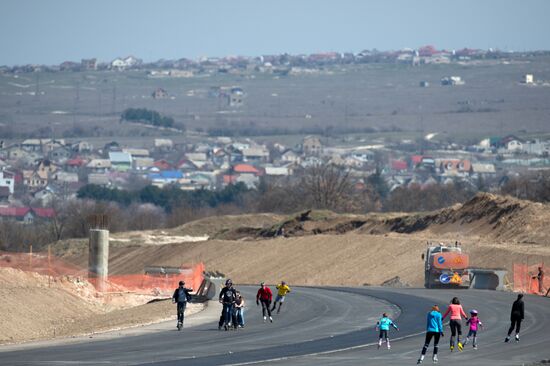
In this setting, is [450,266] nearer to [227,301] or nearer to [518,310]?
[227,301]

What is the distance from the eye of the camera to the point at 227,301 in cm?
4119

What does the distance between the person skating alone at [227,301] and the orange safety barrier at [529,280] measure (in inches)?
697

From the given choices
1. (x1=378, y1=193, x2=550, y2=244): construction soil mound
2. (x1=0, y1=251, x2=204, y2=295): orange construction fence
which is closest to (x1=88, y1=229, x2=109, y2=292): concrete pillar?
(x1=0, y1=251, x2=204, y2=295): orange construction fence

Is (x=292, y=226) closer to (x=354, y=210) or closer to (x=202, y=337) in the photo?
(x=354, y=210)

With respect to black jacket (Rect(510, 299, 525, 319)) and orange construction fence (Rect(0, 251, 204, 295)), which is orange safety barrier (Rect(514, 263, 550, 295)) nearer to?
orange construction fence (Rect(0, 251, 204, 295))

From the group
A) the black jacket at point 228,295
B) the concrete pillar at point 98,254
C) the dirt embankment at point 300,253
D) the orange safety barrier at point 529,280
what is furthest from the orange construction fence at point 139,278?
the black jacket at point 228,295

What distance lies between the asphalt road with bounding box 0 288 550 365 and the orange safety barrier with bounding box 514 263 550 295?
624 cm

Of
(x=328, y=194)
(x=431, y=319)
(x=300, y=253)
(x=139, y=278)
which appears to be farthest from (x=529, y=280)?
(x=328, y=194)

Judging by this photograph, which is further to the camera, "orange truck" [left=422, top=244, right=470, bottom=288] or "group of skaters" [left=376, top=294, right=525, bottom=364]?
"orange truck" [left=422, top=244, right=470, bottom=288]

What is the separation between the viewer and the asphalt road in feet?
112

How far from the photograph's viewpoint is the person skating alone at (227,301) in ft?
134

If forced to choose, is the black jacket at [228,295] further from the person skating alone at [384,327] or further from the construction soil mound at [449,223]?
the construction soil mound at [449,223]

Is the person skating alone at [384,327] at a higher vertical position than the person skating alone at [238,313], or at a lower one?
higher

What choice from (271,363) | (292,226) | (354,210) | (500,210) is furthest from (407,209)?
(271,363)
